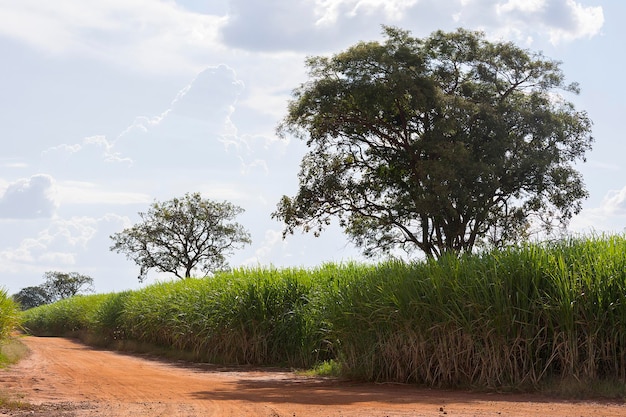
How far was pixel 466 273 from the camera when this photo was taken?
13.2 metres

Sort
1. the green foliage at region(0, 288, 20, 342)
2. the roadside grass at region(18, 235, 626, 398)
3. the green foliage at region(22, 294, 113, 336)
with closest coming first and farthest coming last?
the roadside grass at region(18, 235, 626, 398)
the green foliage at region(0, 288, 20, 342)
the green foliage at region(22, 294, 113, 336)

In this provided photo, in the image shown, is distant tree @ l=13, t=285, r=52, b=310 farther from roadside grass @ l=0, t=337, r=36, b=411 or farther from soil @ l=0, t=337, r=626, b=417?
soil @ l=0, t=337, r=626, b=417

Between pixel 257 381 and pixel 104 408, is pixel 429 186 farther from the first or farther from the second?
pixel 104 408

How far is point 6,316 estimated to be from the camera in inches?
738

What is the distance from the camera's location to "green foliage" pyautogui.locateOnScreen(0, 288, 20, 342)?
1870 centimetres

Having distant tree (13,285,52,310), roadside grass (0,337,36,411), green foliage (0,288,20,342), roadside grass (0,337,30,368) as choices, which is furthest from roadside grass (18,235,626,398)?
distant tree (13,285,52,310)

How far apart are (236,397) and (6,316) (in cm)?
935

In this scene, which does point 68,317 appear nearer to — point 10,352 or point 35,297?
point 10,352

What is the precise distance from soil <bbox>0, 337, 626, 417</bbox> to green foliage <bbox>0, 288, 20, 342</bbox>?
1368mm

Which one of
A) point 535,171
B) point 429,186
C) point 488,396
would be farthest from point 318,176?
point 488,396

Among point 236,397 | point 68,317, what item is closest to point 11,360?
point 236,397

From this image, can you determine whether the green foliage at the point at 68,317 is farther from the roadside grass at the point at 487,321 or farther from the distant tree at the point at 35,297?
the distant tree at the point at 35,297

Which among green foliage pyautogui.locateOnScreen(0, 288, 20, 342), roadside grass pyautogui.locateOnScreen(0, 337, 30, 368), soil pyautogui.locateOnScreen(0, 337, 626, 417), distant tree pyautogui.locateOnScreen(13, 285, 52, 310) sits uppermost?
distant tree pyautogui.locateOnScreen(13, 285, 52, 310)

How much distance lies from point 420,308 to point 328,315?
8.70ft
